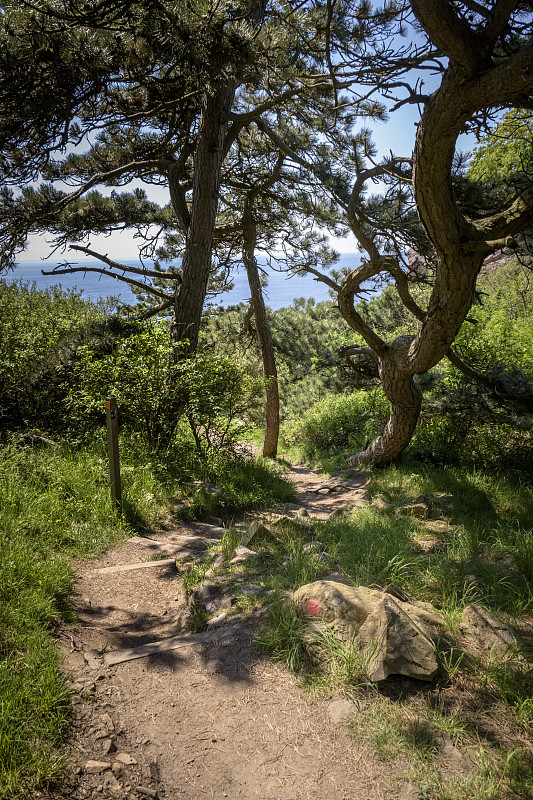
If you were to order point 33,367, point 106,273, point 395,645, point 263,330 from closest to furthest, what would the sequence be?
point 395,645 < point 33,367 < point 106,273 < point 263,330

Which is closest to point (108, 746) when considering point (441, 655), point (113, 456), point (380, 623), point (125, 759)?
point (125, 759)

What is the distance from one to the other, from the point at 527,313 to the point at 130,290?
9.45 meters

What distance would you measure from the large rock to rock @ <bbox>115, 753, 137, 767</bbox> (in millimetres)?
1087

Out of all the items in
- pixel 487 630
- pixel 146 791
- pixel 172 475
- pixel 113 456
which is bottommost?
pixel 146 791

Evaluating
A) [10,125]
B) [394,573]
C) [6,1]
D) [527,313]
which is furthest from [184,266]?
[527,313]

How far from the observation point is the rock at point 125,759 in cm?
197

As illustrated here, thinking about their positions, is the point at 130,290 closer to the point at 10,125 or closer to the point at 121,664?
the point at 10,125

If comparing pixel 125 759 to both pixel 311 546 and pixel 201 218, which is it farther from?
pixel 201 218

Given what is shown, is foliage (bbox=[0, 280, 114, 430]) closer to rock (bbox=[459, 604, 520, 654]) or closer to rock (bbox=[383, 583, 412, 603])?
rock (bbox=[383, 583, 412, 603])

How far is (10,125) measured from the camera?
15.5 ft

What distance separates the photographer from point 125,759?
1.98 meters

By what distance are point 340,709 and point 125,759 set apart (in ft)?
3.23

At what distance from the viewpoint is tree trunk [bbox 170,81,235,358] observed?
665 cm

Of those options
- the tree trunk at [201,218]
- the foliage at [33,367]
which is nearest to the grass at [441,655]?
the tree trunk at [201,218]
